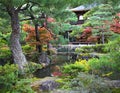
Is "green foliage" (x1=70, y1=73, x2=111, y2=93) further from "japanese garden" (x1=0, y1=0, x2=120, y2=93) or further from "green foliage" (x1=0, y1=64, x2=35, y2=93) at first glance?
"green foliage" (x1=0, y1=64, x2=35, y2=93)

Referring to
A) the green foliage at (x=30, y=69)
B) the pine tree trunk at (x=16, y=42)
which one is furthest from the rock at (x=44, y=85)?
the green foliage at (x=30, y=69)

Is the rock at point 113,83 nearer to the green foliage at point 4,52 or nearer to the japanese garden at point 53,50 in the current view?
the japanese garden at point 53,50

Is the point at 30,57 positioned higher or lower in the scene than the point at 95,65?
lower

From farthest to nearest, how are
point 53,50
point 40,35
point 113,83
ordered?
1. point 53,50
2. point 40,35
3. point 113,83

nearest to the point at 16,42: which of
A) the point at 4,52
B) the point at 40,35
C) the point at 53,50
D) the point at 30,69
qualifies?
the point at 30,69

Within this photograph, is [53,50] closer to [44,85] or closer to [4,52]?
[4,52]

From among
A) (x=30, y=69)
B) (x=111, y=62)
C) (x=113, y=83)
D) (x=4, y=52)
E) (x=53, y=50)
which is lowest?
(x=30, y=69)

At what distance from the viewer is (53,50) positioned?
20188 millimetres

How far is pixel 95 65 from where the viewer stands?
22.2ft

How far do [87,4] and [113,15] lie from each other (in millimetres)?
15959

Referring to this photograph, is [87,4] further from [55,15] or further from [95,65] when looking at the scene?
[55,15]

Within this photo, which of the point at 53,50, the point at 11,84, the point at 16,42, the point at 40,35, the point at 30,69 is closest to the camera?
the point at 11,84

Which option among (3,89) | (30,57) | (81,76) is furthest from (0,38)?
(81,76)

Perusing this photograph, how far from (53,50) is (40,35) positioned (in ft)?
8.07
